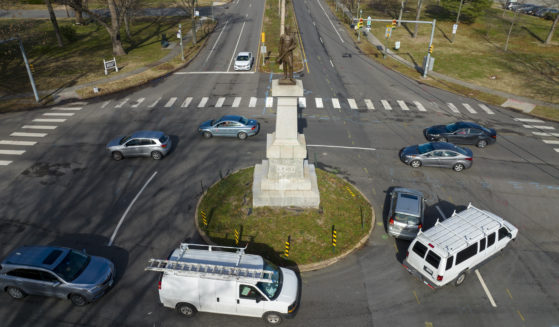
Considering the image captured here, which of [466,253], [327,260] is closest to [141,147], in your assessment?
[327,260]

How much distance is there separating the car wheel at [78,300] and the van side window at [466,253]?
14930 mm

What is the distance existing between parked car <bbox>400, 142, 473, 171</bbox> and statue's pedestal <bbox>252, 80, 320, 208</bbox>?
27.2ft

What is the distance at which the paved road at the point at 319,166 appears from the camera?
14344mm

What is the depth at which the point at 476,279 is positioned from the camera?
1571 cm

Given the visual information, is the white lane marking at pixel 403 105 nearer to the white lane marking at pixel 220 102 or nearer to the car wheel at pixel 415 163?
the car wheel at pixel 415 163

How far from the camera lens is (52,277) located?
14086 millimetres

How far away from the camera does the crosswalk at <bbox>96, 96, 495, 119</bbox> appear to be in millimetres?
33625

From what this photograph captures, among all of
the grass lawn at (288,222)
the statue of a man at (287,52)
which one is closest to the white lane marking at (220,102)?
the grass lawn at (288,222)

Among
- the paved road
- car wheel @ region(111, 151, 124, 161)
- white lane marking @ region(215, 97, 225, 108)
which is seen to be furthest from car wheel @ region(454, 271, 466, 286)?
white lane marking @ region(215, 97, 225, 108)

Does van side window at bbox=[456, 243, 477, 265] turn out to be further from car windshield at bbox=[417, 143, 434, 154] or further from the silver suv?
car windshield at bbox=[417, 143, 434, 154]

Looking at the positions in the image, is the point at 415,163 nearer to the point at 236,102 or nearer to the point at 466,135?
the point at 466,135

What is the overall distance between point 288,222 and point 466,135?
16.5 meters

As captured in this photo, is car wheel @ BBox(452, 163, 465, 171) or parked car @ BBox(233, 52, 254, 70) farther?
parked car @ BBox(233, 52, 254, 70)

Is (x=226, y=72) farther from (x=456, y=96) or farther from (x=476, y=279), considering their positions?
(x=476, y=279)
